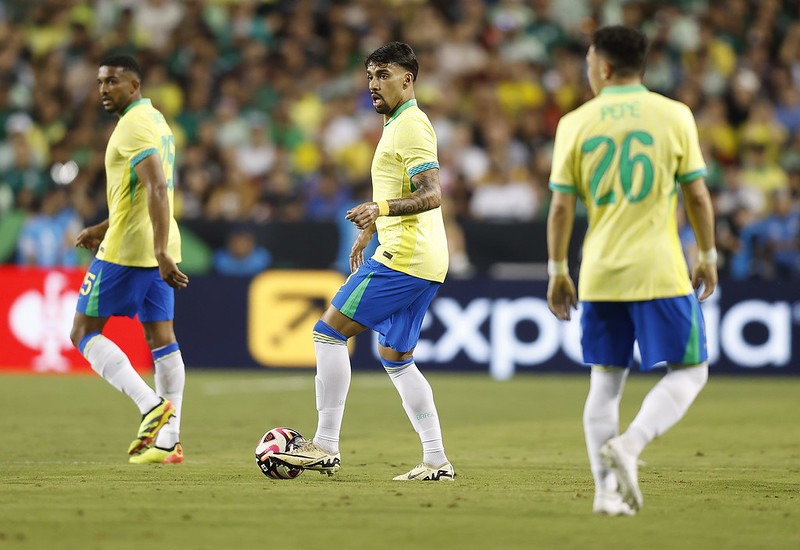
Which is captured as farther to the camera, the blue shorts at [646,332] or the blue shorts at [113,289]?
the blue shorts at [113,289]

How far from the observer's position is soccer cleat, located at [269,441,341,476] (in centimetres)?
694

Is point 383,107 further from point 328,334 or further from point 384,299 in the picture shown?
point 328,334

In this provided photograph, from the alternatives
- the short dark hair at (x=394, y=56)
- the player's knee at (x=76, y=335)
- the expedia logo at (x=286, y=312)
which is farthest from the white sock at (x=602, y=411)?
the expedia logo at (x=286, y=312)

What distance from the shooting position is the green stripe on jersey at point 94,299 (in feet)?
26.0

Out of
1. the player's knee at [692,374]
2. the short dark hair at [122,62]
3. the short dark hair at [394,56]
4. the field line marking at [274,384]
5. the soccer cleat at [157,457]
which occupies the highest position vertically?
the short dark hair at [122,62]

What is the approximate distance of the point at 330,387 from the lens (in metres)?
7.12

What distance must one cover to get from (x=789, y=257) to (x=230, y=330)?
6927 mm

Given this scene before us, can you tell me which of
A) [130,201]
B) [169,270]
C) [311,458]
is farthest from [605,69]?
[130,201]

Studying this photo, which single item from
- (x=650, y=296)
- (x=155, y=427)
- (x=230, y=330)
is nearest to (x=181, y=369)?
(x=155, y=427)

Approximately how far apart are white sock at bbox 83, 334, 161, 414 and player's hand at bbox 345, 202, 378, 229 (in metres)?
2.24

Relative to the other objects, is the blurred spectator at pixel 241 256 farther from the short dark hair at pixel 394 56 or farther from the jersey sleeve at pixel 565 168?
the jersey sleeve at pixel 565 168

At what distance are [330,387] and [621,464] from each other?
2.27m

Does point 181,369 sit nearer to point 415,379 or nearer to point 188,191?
point 415,379

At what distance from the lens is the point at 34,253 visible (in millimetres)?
15875
